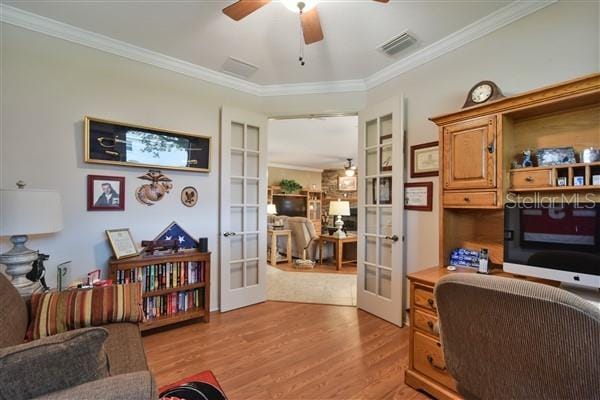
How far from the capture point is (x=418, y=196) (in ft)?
8.43

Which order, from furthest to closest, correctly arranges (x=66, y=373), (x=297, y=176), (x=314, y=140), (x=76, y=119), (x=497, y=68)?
(x=297, y=176)
(x=314, y=140)
(x=76, y=119)
(x=497, y=68)
(x=66, y=373)

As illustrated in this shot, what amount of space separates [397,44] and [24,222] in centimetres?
306

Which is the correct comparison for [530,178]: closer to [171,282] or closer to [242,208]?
[242,208]

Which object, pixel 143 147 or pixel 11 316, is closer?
pixel 11 316

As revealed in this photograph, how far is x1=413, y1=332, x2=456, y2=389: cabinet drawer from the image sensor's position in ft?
5.27

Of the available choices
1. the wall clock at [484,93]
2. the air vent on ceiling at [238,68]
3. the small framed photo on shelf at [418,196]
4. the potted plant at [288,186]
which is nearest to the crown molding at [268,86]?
the air vent on ceiling at [238,68]

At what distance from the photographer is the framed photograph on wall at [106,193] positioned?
2.32 metres

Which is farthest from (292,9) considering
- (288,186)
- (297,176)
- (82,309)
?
(297,176)

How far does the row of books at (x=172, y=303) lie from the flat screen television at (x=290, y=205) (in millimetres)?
5984

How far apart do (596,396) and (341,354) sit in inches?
64.1

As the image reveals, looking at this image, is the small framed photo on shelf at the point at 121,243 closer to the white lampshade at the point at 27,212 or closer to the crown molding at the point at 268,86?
the white lampshade at the point at 27,212

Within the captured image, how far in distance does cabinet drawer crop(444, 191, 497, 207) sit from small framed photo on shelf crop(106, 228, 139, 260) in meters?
2.66

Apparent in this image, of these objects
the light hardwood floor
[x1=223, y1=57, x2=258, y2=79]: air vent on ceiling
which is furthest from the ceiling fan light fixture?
the light hardwood floor

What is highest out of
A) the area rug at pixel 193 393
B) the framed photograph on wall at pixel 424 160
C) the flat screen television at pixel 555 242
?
the framed photograph on wall at pixel 424 160
